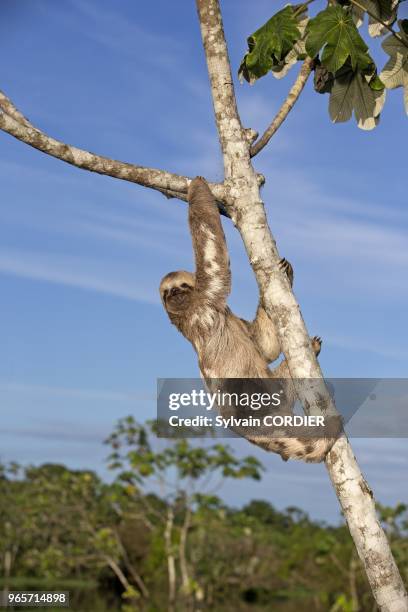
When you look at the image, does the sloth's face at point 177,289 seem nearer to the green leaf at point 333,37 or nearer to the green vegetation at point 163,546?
the green leaf at point 333,37

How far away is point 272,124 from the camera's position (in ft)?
24.5

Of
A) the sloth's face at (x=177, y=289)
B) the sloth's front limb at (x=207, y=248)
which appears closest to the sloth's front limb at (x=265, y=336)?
the sloth's front limb at (x=207, y=248)

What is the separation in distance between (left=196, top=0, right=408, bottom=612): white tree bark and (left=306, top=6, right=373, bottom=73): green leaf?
2.81 feet

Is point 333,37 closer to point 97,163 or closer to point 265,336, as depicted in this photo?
point 97,163

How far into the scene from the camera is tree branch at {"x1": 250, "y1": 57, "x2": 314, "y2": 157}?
23.4 ft

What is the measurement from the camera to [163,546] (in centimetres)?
4003

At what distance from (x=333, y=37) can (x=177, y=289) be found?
3.10 meters

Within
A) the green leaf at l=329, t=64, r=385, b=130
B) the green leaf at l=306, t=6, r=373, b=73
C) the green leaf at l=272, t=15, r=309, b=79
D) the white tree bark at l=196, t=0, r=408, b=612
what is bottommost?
the white tree bark at l=196, t=0, r=408, b=612

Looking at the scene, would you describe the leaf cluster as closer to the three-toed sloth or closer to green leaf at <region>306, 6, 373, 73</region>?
green leaf at <region>306, 6, 373, 73</region>

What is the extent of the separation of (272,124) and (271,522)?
6702 cm

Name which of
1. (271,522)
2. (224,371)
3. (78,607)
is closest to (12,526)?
(78,607)

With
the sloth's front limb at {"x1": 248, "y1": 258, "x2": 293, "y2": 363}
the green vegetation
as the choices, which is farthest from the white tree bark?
the green vegetation

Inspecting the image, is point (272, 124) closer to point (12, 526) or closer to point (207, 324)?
point (207, 324)

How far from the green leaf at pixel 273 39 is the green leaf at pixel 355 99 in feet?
4.24
